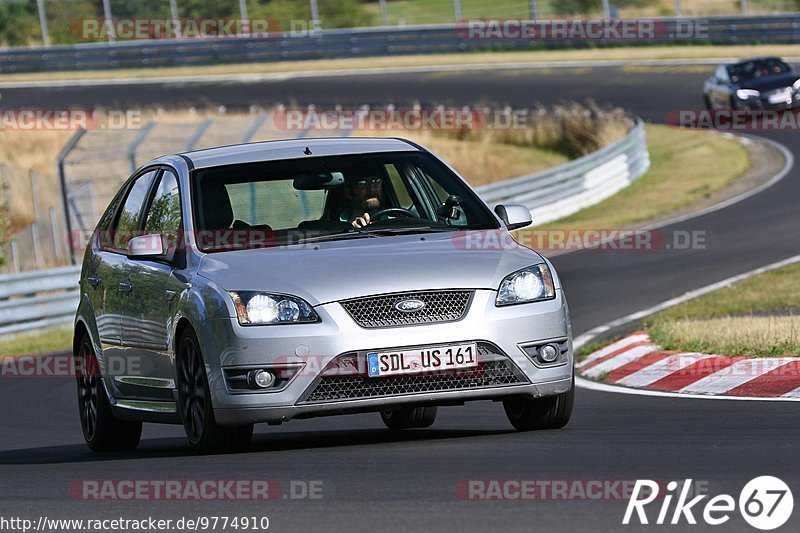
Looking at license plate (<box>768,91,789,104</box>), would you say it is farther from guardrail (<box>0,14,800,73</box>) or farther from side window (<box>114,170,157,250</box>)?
side window (<box>114,170,157,250</box>)

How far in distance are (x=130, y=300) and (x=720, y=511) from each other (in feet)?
14.3

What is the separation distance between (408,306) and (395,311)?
66mm

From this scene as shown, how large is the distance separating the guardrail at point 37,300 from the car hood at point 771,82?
57.9 ft

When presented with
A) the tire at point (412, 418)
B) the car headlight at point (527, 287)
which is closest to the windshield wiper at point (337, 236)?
the car headlight at point (527, 287)

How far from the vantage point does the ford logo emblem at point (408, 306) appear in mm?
7645

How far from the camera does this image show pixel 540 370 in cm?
798

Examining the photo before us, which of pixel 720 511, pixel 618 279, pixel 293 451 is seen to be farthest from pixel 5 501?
pixel 618 279

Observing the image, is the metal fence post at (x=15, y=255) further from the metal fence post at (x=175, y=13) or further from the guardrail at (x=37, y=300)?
the metal fence post at (x=175, y=13)

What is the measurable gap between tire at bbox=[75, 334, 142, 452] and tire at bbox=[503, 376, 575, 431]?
2.48 metres

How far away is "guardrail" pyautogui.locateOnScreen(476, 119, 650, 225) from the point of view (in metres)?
26.1

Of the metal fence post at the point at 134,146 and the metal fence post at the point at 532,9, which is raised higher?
the metal fence post at the point at 134,146

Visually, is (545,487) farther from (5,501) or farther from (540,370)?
(5,501)

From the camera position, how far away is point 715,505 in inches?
224

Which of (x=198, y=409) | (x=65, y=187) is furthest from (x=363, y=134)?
Result: (x=198, y=409)
